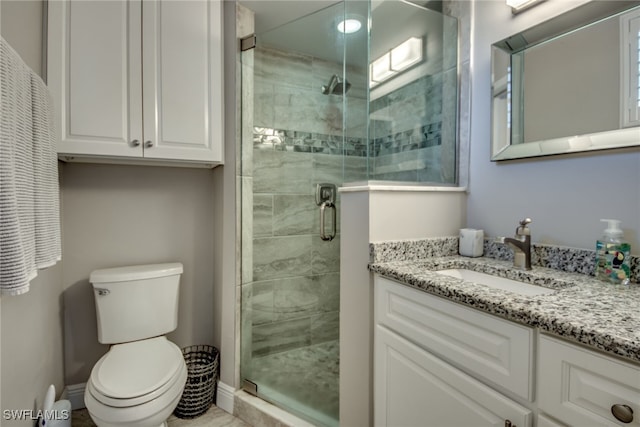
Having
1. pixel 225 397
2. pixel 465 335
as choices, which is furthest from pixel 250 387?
pixel 465 335

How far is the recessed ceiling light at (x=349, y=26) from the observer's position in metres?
1.58

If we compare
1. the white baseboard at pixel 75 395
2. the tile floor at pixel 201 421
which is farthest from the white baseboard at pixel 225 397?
the white baseboard at pixel 75 395

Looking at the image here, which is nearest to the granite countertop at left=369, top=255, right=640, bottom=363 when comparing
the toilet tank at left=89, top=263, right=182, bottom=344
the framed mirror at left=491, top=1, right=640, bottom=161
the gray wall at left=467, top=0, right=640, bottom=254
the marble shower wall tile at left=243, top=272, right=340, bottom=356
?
the gray wall at left=467, top=0, right=640, bottom=254

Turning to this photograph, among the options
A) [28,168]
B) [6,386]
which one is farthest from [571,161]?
[6,386]

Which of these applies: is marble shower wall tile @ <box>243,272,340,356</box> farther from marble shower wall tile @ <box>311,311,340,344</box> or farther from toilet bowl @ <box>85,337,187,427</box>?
toilet bowl @ <box>85,337,187,427</box>

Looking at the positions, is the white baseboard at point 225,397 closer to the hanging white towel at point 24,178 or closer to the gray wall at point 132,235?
the gray wall at point 132,235

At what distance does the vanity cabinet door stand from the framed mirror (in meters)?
0.87

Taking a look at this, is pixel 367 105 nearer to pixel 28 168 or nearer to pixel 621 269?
pixel 621 269

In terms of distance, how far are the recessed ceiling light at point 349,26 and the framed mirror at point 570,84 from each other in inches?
24.7

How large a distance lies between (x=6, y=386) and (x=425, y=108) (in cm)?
204

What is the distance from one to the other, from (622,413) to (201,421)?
1.86 metres

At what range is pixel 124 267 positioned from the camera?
6.16 ft

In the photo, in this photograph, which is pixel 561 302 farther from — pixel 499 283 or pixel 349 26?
pixel 349 26

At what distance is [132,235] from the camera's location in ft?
6.44
